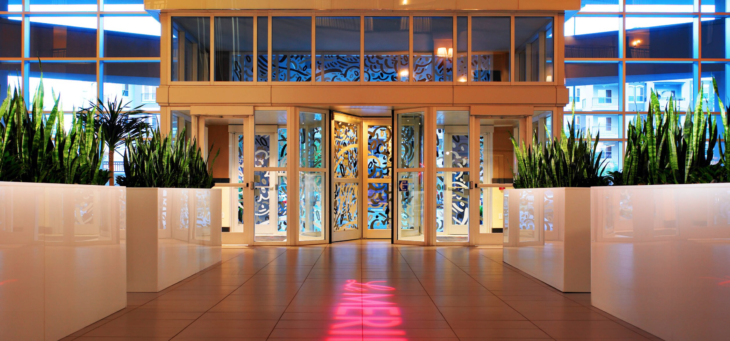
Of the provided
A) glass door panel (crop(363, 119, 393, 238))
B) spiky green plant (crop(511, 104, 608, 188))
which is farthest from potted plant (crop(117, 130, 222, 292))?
glass door panel (crop(363, 119, 393, 238))

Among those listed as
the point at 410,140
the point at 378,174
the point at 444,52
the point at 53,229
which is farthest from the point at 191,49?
the point at 53,229

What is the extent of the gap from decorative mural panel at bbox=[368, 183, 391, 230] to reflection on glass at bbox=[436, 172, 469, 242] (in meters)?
1.54

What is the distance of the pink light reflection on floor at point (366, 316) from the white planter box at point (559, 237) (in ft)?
4.47

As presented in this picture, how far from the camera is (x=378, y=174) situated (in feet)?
32.1

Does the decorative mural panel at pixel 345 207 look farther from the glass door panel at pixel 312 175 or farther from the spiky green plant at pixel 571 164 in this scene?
the spiky green plant at pixel 571 164

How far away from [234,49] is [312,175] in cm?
223

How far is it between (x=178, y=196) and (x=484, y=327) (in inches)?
114

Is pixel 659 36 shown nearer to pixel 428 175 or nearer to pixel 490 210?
pixel 490 210

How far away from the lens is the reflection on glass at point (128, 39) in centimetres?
1123

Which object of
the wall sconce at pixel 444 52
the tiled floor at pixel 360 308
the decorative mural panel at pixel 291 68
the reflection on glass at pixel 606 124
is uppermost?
the wall sconce at pixel 444 52

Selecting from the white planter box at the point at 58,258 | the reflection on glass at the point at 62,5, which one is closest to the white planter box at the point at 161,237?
the white planter box at the point at 58,258

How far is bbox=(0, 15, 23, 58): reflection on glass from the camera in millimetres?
11388

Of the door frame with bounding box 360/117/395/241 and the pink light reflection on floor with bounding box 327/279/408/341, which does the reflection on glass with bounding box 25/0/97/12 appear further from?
the pink light reflection on floor with bounding box 327/279/408/341

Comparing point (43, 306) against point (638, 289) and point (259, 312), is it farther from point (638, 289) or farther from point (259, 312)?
point (638, 289)
